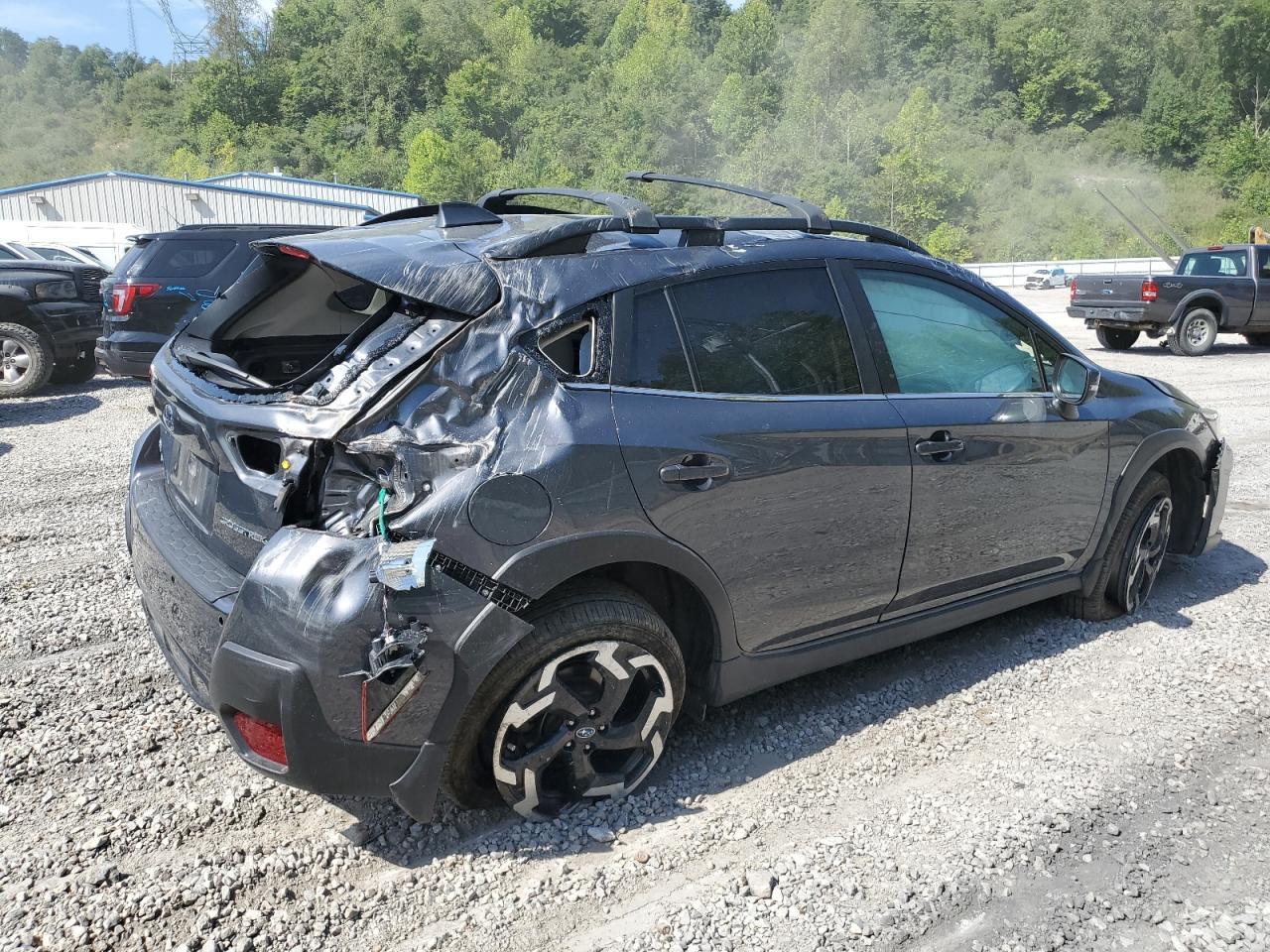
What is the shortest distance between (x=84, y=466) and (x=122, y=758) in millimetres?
5051

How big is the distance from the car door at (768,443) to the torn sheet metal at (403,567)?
0.66m

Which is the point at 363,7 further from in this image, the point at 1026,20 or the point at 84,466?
the point at 84,466

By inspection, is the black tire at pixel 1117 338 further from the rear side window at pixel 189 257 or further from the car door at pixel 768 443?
the car door at pixel 768 443

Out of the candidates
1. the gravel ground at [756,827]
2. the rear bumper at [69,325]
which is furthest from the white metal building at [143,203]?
the gravel ground at [756,827]

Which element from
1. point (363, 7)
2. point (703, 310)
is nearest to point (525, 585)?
point (703, 310)

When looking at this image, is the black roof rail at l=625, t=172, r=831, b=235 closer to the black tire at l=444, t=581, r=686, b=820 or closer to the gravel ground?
the black tire at l=444, t=581, r=686, b=820

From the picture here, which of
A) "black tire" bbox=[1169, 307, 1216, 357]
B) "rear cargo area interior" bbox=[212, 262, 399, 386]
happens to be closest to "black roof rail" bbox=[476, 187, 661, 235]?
"rear cargo area interior" bbox=[212, 262, 399, 386]

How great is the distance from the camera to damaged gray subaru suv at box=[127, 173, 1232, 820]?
2.51m

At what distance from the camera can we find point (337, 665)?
7.91ft

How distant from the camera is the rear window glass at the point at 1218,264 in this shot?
15977mm

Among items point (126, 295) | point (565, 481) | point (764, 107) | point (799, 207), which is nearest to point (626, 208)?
point (799, 207)

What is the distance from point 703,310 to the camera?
10.2 feet

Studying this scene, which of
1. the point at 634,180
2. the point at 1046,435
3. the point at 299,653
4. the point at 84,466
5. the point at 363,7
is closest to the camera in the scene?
the point at 299,653

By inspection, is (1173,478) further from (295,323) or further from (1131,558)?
(295,323)
